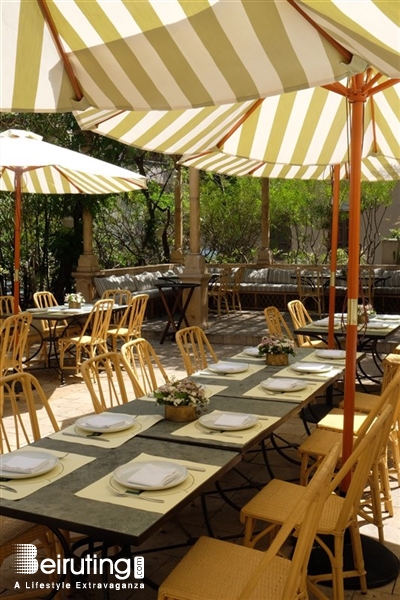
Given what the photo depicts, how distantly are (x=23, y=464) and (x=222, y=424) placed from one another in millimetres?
847

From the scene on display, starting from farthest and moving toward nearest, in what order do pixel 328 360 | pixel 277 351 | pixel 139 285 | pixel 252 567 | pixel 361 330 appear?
pixel 139 285 < pixel 361 330 < pixel 328 360 < pixel 277 351 < pixel 252 567

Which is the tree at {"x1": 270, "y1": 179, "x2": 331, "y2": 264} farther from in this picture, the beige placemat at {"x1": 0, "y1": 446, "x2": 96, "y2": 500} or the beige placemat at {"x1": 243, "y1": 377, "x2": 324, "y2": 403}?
the beige placemat at {"x1": 0, "y1": 446, "x2": 96, "y2": 500}

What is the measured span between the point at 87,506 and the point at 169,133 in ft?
10.2

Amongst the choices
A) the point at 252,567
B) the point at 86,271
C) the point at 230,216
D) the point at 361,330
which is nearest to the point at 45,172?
the point at 86,271

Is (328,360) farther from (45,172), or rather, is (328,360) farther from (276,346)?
(45,172)

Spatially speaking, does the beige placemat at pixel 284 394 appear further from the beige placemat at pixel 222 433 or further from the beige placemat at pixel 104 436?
the beige placemat at pixel 104 436

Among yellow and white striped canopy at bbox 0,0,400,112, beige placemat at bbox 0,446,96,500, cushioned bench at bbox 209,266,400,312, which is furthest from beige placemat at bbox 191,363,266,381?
cushioned bench at bbox 209,266,400,312

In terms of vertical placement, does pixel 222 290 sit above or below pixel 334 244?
below

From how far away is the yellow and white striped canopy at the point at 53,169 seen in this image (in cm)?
597

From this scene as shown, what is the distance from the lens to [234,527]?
136 inches

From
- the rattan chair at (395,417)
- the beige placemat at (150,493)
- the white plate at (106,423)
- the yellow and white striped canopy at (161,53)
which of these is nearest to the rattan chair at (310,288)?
the rattan chair at (395,417)

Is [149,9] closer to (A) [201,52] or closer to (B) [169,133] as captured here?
(A) [201,52]

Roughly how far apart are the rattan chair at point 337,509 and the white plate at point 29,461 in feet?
2.75

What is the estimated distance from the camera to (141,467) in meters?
2.26
